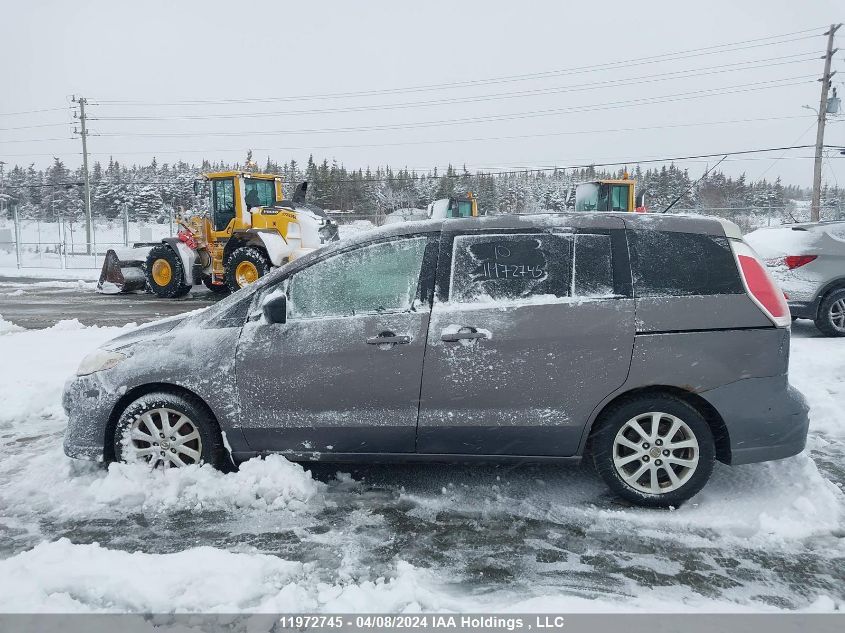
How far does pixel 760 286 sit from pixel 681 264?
474 mm

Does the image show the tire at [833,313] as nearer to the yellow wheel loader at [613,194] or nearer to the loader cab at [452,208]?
the yellow wheel loader at [613,194]

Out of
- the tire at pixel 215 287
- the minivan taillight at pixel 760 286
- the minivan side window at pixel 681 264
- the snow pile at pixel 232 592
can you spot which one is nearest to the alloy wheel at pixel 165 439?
the snow pile at pixel 232 592

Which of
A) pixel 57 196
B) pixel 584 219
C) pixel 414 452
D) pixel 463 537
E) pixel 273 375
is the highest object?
pixel 57 196

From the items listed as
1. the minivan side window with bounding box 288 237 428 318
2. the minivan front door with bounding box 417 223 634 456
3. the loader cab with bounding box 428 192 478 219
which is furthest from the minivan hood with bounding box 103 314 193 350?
the loader cab with bounding box 428 192 478 219

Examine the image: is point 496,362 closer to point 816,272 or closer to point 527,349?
point 527,349

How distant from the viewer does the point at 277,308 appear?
3727 mm

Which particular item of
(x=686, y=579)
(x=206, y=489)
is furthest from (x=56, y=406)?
(x=686, y=579)

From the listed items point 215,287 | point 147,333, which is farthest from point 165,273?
point 147,333

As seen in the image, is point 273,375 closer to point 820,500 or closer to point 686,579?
point 686,579

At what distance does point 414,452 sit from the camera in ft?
12.2

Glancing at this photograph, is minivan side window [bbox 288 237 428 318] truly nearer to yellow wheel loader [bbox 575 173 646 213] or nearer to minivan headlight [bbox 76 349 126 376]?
minivan headlight [bbox 76 349 126 376]

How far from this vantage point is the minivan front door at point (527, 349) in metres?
3.54

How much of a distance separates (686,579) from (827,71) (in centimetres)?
3499

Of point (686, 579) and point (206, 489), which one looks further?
point (206, 489)
